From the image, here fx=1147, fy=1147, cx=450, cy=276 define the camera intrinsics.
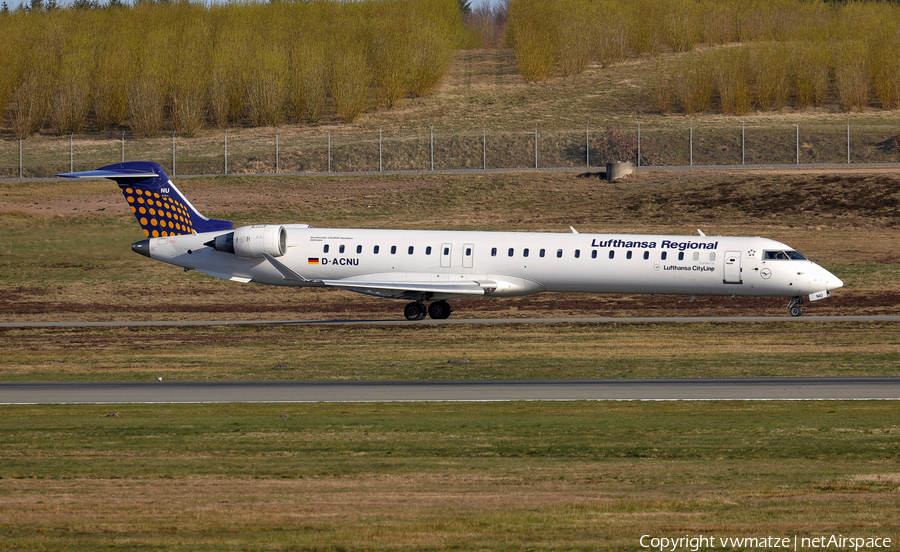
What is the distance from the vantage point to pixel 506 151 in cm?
8731

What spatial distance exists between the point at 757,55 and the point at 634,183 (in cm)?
3109

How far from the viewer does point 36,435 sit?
20.8 metres

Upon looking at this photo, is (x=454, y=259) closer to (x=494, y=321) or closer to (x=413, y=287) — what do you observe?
(x=413, y=287)

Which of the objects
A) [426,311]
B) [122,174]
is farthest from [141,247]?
[426,311]

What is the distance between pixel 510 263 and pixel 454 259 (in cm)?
201

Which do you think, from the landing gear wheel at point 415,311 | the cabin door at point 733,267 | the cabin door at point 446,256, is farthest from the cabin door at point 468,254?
the cabin door at point 733,267

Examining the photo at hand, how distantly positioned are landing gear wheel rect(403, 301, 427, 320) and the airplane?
4 cm

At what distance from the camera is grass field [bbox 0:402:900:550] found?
13.7 m

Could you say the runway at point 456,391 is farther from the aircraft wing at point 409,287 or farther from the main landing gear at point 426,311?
the main landing gear at point 426,311

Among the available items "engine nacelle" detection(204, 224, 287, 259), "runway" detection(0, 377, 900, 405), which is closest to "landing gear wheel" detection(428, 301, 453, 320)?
"engine nacelle" detection(204, 224, 287, 259)

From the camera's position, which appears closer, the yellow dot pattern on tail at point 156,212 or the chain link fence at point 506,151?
the yellow dot pattern on tail at point 156,212

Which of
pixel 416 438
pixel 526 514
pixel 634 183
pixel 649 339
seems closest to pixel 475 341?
pixel 649 339

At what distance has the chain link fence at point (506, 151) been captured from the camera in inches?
3310

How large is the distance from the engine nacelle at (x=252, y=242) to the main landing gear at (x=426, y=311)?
5.11 m
